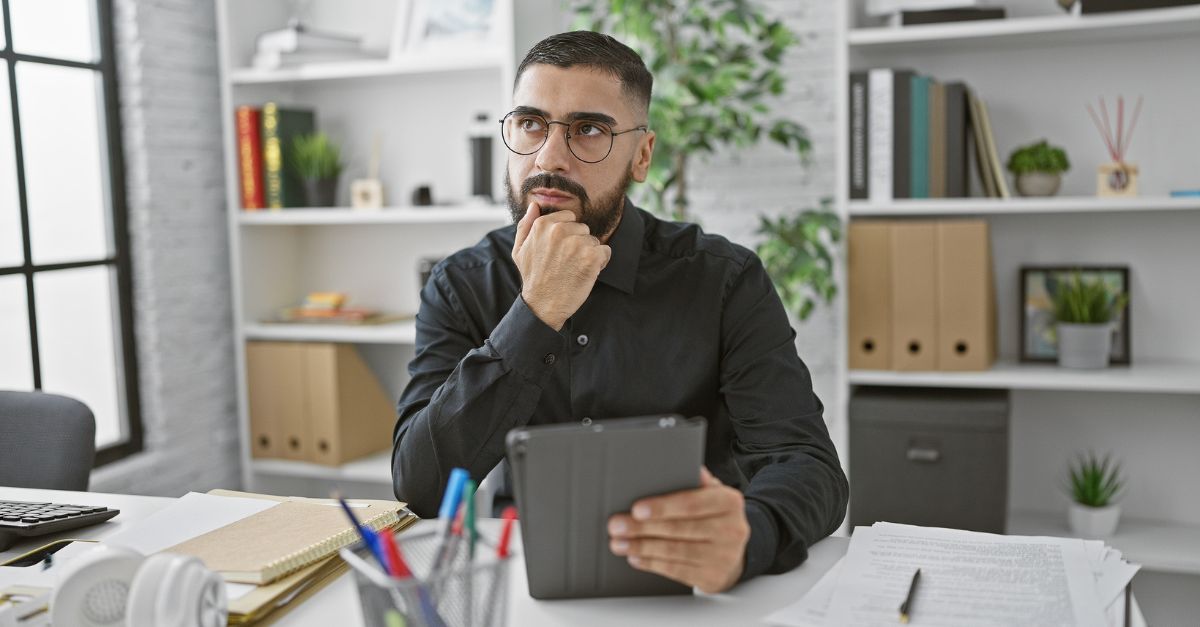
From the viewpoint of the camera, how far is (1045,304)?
2.72 meters

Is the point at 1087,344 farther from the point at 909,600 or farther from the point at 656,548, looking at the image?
the point at 656,548

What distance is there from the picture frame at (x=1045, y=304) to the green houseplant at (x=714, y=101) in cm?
53

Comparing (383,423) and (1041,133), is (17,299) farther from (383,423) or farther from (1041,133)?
(1041,133)

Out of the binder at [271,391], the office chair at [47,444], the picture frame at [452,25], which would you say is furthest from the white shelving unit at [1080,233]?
the office chair at [47,444]

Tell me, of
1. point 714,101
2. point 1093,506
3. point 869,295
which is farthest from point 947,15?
point 1093,506

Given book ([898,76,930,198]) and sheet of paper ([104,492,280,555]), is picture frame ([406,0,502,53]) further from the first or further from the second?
sheet of paper ([104,492,280,555])

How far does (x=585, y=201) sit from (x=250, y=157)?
1.89 m

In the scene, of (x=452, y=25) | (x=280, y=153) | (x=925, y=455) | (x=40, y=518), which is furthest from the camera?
(x=280, y=153)

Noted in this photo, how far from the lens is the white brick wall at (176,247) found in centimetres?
295

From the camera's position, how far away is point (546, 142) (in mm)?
1606

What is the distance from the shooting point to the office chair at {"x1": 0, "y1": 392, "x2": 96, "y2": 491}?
5.45ft

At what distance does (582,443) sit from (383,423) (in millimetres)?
2508

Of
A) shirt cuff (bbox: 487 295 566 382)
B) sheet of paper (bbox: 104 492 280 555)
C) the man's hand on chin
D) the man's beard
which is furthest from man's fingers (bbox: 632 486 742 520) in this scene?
the man's beard

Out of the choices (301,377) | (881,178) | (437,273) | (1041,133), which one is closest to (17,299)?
(301,377)
